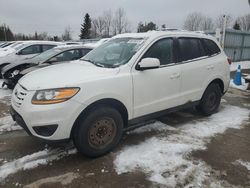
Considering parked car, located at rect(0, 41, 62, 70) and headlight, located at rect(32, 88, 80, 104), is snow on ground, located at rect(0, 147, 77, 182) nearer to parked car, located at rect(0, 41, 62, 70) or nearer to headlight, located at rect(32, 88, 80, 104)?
headlight, located at rect(32, 88, 80, 104)

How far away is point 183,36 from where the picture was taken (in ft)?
16.2

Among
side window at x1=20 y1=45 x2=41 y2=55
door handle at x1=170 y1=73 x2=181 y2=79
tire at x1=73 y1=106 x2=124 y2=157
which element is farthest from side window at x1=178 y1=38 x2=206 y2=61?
side window at x1=20 y1=45 x2=41 y2=55

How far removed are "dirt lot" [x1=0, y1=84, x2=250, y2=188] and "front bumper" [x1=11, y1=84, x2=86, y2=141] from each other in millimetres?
522

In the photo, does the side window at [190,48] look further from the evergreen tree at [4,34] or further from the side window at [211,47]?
the evergreen tree at [4,34]

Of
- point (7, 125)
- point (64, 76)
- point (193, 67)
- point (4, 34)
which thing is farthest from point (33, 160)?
point (4, 34)

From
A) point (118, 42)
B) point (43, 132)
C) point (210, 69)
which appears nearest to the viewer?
point (43, 132)

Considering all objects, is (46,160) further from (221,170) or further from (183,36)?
(183,36)

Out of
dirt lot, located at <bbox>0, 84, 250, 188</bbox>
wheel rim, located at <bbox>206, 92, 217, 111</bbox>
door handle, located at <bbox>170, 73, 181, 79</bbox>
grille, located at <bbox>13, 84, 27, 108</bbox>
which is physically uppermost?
door handle, located at <bbox>170, 73, 181, 79</bbox>

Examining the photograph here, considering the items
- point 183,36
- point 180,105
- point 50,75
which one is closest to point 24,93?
point 50,75

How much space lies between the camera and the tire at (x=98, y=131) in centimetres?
346

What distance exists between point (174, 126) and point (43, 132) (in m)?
2.67

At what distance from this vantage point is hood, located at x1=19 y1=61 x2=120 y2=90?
133 inches

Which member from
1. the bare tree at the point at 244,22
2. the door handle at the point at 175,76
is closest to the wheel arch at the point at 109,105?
the door handle at the point at 175,76

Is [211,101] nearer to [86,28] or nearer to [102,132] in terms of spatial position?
[102,132]
